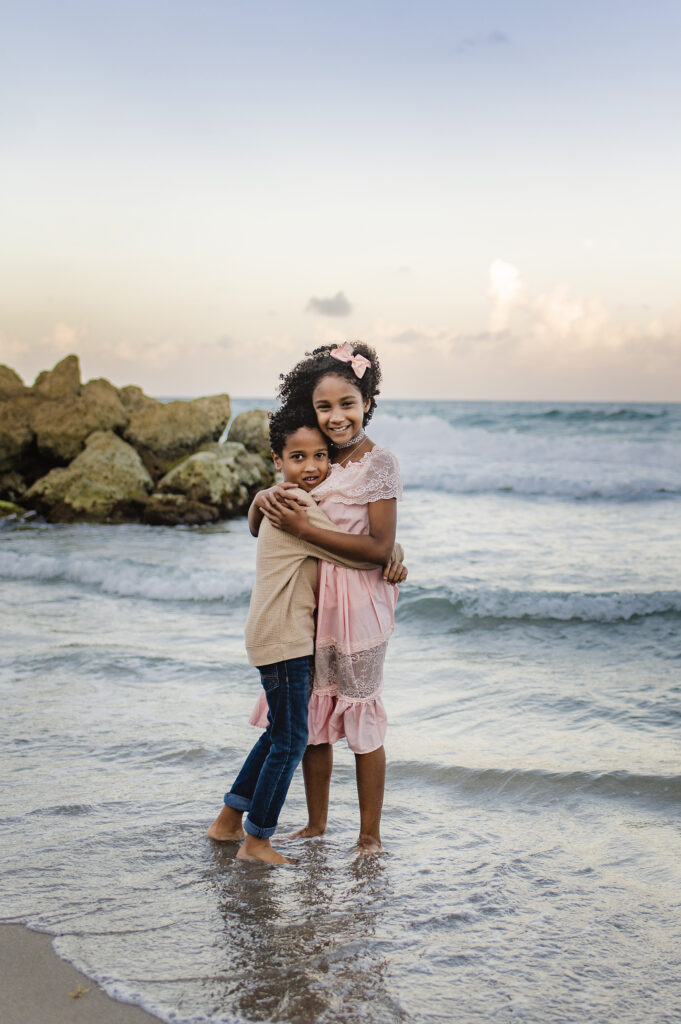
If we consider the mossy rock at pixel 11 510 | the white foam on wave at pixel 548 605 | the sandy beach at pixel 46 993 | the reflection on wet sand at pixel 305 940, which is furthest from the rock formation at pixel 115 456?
the sandy beach at pixel 46 993

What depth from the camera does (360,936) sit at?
109 inches

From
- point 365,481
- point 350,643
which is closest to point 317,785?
point 350,643

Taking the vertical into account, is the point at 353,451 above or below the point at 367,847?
above

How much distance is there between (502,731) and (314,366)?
265 cm

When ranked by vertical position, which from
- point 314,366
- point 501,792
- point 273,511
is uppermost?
point 314,366

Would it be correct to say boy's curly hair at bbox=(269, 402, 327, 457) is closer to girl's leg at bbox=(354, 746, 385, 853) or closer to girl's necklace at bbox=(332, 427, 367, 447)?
girl's necklace at bbox=(332, 427, 367, 447)

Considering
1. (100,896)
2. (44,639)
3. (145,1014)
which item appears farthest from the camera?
(44,639)

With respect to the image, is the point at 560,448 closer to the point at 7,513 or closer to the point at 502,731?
the point at 7,513

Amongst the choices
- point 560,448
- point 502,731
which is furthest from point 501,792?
point 560,448

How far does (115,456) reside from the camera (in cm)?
1633

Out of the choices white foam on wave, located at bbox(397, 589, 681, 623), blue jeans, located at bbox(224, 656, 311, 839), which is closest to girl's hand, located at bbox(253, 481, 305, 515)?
blue jeans, located at bbox(224, 656, 311, 839)

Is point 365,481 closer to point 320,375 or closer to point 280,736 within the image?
point 320,375

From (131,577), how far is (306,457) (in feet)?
23.2

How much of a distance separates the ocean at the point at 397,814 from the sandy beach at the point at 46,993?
5 cm
